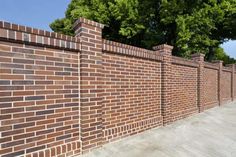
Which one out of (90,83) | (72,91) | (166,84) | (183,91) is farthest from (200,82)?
(72,91)

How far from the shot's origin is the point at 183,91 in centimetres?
870

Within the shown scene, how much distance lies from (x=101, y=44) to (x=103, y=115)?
4.67 feet

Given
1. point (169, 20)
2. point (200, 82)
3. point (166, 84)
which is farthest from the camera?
point (169, 20)

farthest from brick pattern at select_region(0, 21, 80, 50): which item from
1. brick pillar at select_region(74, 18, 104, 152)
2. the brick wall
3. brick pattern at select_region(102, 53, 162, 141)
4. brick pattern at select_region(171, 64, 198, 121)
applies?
the brick wall

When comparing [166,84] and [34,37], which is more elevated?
[34,37]

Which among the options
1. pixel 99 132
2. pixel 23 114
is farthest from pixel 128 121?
pixel 23 114

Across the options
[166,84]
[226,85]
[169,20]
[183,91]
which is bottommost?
[183,91]

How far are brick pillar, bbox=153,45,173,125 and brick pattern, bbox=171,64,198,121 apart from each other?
14.7 inches

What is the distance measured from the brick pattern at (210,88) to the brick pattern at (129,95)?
4.77 meters

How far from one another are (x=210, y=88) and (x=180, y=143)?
22.3 feet

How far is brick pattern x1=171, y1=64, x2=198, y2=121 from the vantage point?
26.4ft

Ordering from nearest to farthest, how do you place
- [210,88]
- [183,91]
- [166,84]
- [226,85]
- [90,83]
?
[90,83], [166,84], [183,91], [210,88], [226,85]

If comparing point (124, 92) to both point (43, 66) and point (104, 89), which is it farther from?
point (43, 66)

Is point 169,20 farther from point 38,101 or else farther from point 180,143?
point 38,101
